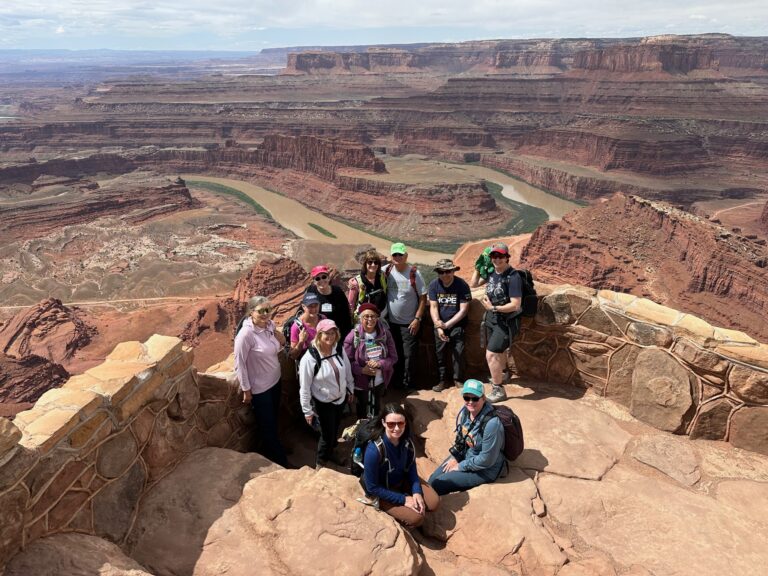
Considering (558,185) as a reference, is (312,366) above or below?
above

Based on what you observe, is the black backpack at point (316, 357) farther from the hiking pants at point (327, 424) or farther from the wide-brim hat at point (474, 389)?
the wide-brim hat at point (474, 389)

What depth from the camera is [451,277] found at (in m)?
4.91

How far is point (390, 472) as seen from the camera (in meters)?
3.40

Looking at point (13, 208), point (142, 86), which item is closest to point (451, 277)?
point (13, 208)

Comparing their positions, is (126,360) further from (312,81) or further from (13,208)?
(312,81)

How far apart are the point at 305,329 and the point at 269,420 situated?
0.89 metres

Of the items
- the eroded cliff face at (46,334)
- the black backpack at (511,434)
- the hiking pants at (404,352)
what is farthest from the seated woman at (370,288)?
the eroded cliff face at (46,334)

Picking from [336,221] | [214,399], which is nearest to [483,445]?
[214,399]

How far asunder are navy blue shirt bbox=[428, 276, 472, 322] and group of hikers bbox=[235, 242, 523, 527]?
0.4 inches

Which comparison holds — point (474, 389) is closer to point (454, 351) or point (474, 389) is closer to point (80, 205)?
point (454, 351)

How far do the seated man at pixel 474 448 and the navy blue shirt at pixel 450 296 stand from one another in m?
1.37

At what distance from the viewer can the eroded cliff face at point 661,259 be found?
2422 centimetres

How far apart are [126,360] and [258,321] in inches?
39.9

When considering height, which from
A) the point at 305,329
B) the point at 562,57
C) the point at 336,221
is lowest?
the point at 336,221
